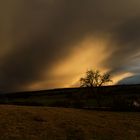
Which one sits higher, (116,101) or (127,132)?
(116,101)

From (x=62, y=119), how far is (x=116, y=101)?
33.7 metres

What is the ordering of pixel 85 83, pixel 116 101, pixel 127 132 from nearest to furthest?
1. pixel 127 132
2. pixel 116 101
3. pixel 85 83

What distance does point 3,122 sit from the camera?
41031 millimetres

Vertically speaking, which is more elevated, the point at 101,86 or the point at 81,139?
the point at 101,86

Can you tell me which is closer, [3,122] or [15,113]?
[3,122]

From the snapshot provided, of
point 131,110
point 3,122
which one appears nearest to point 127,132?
point 3,122

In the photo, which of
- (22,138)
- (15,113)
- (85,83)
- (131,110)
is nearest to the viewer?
(22,138)

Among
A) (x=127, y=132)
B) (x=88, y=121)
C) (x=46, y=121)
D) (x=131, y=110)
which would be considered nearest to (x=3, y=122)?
(x=46, y=121)

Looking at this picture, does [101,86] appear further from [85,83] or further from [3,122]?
[3,122]

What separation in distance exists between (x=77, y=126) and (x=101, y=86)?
78928mm

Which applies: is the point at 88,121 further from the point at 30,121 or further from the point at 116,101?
the point at 116,101

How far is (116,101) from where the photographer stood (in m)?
77.9

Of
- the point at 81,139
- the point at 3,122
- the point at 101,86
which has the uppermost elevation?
the point at 101,86

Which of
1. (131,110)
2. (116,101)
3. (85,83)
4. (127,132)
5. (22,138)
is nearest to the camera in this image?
(22,138)
